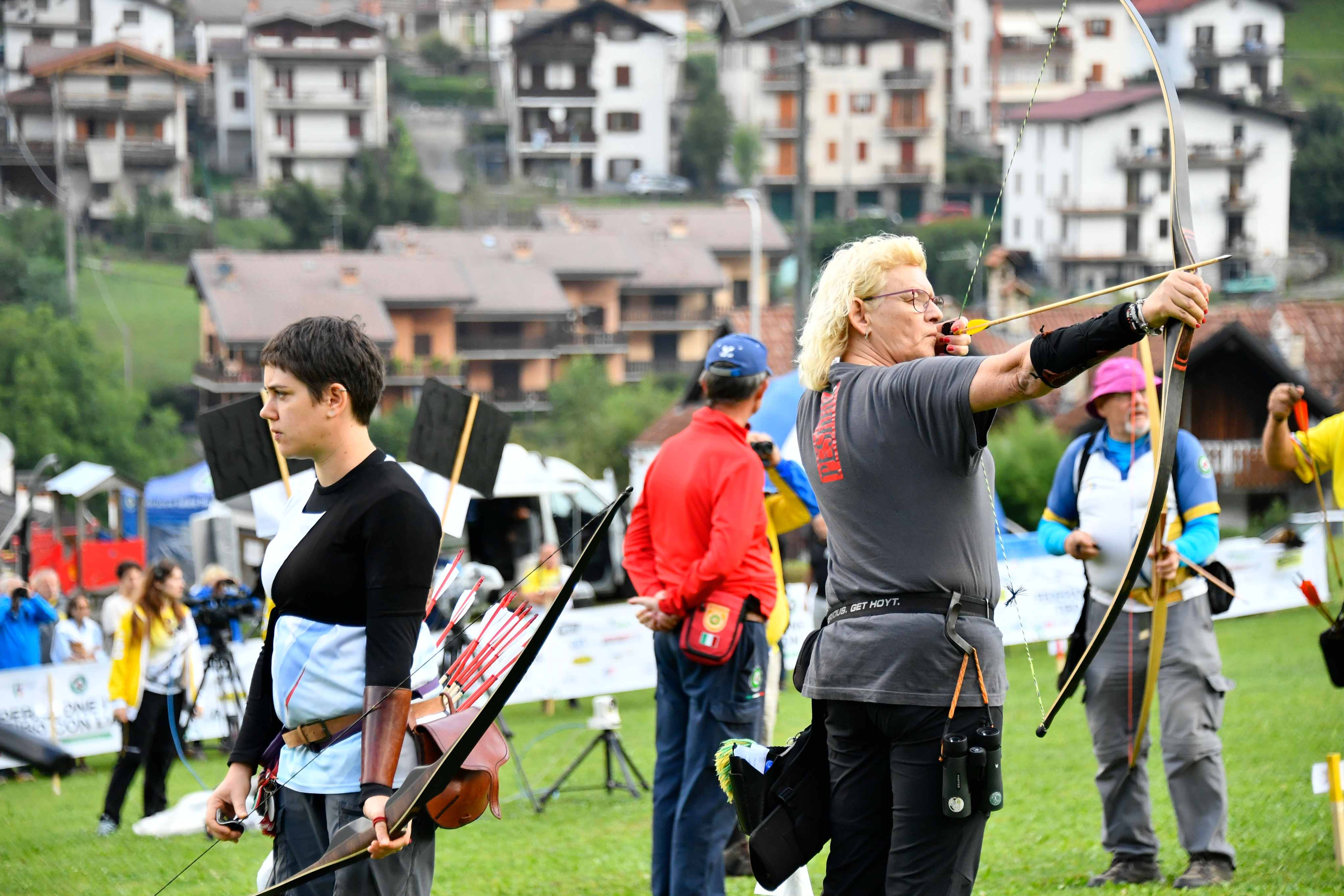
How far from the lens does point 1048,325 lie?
2.83m

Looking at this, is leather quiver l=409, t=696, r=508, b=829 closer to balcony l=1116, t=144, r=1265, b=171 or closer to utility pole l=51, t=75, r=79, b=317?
balcony l=1116, t=144, r=1265, b=171

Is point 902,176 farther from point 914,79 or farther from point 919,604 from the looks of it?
point 919,604

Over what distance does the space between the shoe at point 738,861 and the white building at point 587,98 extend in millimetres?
89842

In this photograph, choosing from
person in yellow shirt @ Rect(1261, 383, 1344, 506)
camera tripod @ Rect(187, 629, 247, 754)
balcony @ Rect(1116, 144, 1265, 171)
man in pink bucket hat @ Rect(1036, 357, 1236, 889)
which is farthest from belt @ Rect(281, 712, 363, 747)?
balcony @ Rect(1116, 144, 1265, 171)

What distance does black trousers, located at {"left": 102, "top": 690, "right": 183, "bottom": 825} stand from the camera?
776cm

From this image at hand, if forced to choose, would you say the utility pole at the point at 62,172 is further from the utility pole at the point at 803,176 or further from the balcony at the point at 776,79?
the utility pole at the point at 803,176

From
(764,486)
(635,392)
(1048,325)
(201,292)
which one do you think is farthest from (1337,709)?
(201,292)

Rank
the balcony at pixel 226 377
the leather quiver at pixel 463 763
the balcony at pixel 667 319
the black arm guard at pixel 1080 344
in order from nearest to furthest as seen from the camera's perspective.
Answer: the black arm guard at pixel 1080 344, the leather quiver at pixel 463 763, the balcony at pixel 226 377, the balcony at pixel 667 319

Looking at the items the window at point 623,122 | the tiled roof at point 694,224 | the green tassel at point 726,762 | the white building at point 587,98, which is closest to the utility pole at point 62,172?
the tiled roof at point 694,224

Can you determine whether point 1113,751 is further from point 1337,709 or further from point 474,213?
point 474,213

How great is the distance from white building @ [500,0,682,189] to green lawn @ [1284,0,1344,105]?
68.0 meters

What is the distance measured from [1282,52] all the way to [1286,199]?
481cm

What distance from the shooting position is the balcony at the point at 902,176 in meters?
90.3

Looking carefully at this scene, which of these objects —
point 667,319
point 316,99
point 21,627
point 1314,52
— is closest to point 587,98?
point 316,99
